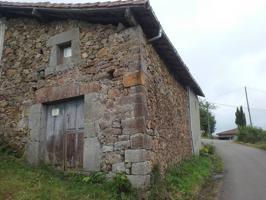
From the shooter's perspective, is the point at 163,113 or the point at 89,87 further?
the point at 163,113

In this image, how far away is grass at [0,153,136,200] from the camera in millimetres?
5363

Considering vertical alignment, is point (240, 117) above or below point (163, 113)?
above

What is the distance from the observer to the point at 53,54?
7.68 m

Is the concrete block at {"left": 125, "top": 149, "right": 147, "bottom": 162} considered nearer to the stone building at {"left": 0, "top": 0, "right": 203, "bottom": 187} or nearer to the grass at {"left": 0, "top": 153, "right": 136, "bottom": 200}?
the stone building at {"left": 0, "top": 0, "right": 203, "bottom": 187}

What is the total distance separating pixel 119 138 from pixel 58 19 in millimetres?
4008

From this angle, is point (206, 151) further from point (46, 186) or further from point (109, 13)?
point (46, 186)

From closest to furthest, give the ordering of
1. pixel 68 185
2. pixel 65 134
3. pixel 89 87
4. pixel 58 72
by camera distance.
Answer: pixel 68 185 < pixel 89 87 < pixel 65 134 < pixel 58 72

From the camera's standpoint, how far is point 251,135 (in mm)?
27609

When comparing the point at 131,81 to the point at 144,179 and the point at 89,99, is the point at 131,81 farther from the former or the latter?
the point at 144,179

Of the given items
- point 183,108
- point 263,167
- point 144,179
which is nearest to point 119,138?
point 144,179

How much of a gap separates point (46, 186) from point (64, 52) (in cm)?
360

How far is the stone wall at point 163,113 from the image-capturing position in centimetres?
658

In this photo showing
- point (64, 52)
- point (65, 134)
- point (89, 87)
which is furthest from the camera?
point (64, 52)

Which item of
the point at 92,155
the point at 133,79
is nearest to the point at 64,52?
the point at 133,79
